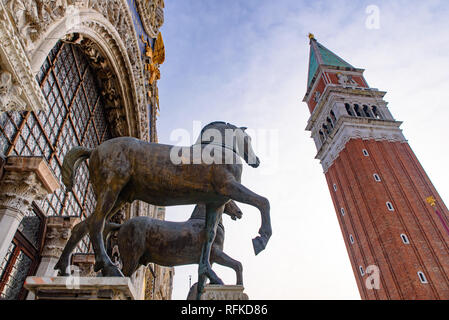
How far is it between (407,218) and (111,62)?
96.9 ft

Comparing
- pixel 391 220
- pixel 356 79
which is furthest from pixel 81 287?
pixel 356 79

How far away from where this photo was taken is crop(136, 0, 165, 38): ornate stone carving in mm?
13859

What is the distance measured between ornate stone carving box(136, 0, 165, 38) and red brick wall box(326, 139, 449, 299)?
26.1 metres

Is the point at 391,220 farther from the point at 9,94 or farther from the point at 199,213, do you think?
the point at 9,94

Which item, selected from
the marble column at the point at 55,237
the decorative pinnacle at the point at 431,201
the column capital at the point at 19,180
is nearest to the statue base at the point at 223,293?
the column capital at the point at 19,180

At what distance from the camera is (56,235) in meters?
7.46

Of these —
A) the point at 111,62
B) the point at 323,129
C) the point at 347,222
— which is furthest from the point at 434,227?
the point at 111,62

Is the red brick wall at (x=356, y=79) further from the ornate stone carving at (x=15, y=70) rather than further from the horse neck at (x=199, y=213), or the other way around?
the ornate stone carving at (x=15, y=70)

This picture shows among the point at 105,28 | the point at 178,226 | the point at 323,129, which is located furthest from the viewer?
the point at 323,129

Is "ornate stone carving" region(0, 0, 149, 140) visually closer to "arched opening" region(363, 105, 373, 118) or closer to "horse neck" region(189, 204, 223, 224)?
"horse neck" region(189, 204, 223, 224)

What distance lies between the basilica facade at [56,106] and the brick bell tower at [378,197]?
23.9 m

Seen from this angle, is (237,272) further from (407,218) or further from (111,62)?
(407,218)

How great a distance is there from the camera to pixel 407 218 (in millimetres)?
29047

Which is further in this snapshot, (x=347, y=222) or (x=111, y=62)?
(x=347, y=222)
